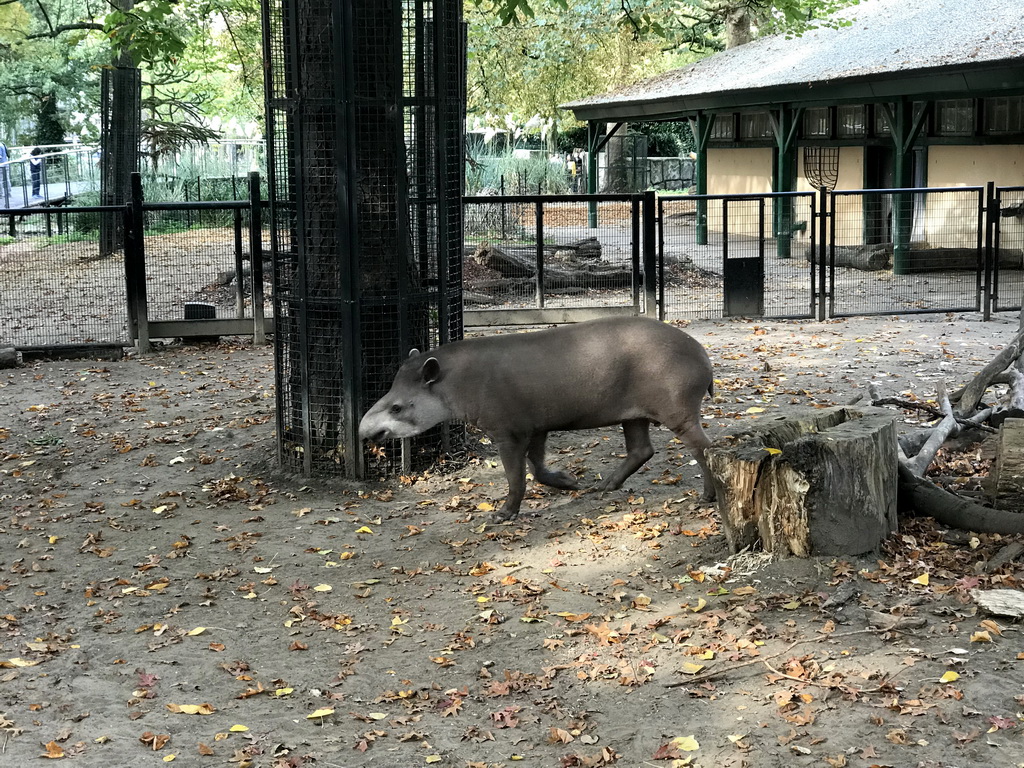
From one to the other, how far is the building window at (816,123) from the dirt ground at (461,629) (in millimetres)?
17821

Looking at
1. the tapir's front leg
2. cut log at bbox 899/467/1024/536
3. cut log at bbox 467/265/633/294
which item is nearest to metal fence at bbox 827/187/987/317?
cut log at bbox 467/265/633/294

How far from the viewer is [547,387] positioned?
742 cm

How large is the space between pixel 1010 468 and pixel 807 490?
133cm

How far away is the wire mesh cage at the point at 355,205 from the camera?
322 inches

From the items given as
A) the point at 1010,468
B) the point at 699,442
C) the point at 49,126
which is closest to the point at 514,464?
the point at 699,442

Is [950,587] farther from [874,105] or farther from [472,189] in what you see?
[472,189]

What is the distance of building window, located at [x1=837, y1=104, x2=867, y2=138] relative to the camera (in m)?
24.4

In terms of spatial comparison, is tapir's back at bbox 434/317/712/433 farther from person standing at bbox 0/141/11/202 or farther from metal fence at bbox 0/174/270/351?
person standing at bbox 0/141/11/202

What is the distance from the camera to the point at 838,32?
2653cm

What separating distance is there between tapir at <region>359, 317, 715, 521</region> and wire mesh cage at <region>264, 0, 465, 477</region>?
1094 mm

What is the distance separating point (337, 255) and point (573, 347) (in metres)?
1.92

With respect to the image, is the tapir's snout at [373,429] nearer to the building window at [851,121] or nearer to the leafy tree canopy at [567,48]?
the building window at [851,121]

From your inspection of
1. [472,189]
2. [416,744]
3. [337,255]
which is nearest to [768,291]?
[337,255]

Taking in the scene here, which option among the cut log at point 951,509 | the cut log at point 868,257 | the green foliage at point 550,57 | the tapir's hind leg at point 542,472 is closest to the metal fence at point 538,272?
the cut log at point 868,257
